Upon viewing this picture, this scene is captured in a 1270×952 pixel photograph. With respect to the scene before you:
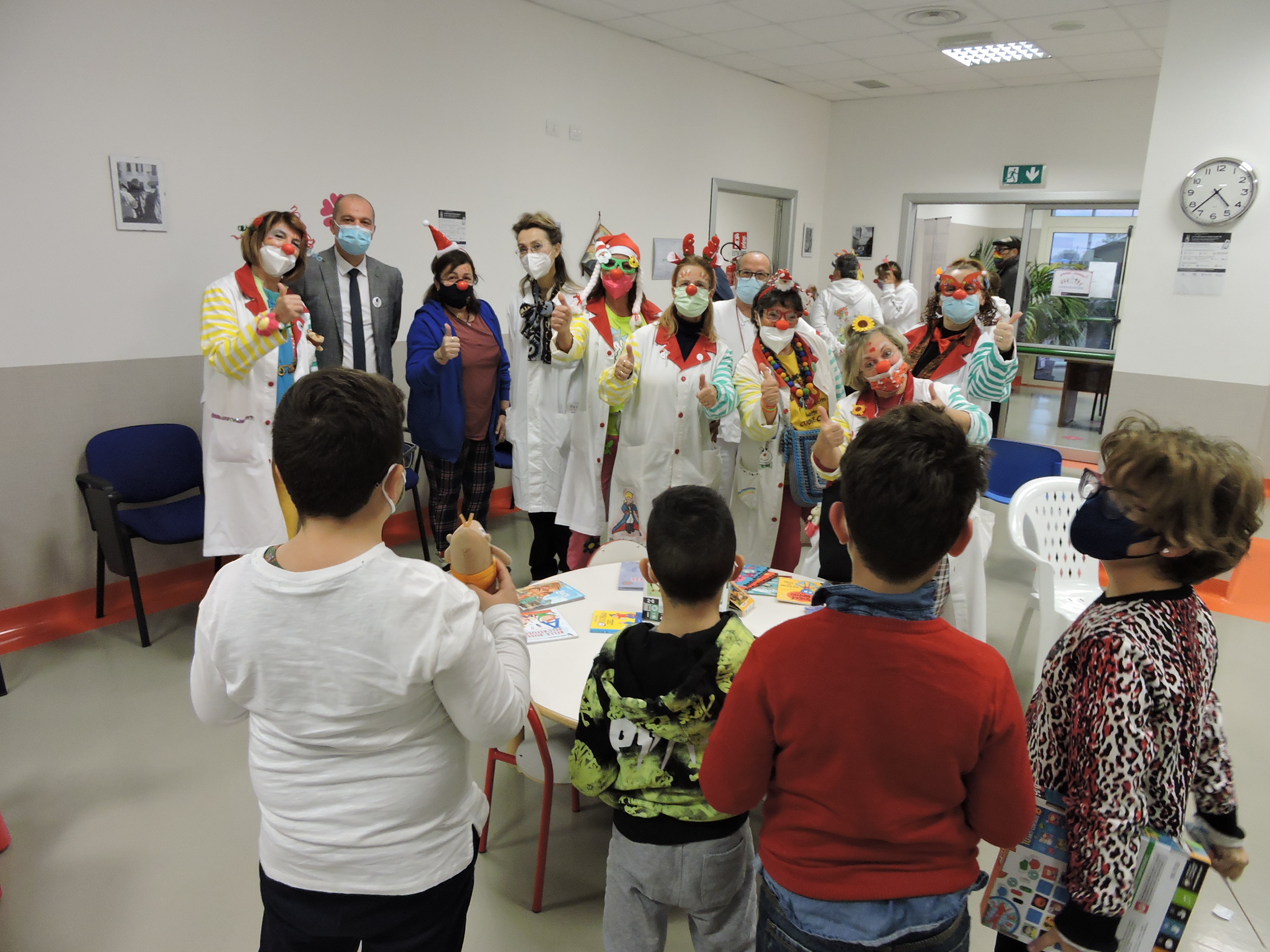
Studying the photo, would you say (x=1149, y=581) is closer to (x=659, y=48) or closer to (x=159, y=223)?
(x=159, y=223)

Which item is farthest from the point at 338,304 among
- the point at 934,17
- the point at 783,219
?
the point at 783,219

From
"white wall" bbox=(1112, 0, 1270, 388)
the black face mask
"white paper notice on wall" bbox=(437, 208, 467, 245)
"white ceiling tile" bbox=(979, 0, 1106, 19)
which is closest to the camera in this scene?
the black face mask

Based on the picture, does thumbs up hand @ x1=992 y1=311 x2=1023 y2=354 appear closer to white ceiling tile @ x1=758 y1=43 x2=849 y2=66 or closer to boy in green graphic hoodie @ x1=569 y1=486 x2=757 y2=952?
boy in green graphic hoodie @ x1=569 y1=486 x2=757 y2=952

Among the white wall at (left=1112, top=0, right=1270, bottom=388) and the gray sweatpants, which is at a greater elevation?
the white wall at (left=1112, top=0, right=1270, bottom=388)

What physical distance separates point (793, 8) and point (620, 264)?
294cm

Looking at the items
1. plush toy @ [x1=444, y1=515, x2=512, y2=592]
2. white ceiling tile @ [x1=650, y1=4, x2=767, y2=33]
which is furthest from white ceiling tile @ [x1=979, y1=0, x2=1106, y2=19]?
plush toy @ [x1=444, y1=515, x2=512, y2=592]

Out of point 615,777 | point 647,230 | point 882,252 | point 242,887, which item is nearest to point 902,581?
point 615,777

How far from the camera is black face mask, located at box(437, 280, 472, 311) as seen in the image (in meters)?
3.66

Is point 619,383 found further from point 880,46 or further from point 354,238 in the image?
point 880,46

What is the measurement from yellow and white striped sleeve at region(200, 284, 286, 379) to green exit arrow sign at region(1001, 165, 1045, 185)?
6.70 metres

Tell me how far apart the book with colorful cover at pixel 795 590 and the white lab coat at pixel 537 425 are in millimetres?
1482

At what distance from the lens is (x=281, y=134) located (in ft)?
12.9

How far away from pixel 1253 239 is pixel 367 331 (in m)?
5.25

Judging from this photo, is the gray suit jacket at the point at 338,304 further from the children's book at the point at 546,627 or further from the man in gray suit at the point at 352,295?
the children's book at the point at 546,627
